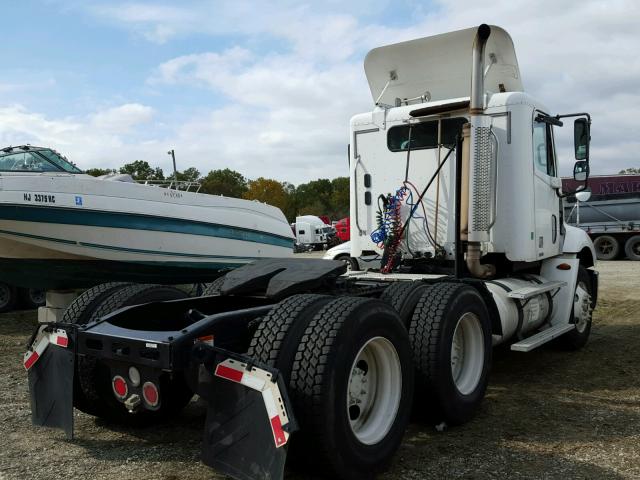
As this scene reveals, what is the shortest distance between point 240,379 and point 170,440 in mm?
1388

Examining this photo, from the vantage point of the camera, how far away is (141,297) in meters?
4.29

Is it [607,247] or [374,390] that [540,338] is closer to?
[374,390]

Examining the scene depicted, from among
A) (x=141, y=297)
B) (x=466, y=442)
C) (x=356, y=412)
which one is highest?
(x=141, y=297)

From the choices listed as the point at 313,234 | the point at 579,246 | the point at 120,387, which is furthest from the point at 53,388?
the point at 313,234

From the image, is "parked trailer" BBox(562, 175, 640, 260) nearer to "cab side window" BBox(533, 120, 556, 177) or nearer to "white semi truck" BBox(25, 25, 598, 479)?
"white semi truck" BBox(25, 25, 598, 479)

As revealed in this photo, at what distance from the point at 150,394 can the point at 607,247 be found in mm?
20791

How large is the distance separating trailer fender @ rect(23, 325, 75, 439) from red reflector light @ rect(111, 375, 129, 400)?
0.29 meters

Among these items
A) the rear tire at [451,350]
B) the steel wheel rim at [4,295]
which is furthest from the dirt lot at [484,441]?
the steel wheel rim at [4,295]

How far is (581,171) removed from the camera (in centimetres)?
634

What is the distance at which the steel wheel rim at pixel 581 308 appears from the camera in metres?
6.70

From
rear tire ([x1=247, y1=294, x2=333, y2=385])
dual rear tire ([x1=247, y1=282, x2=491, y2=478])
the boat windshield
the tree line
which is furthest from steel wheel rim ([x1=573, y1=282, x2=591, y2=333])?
the tree line

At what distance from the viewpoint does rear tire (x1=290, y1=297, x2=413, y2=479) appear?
2.97 meters

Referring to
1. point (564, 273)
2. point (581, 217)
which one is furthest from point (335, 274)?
point (581, 217)

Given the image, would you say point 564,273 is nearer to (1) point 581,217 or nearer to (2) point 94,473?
(2) point 94,473
